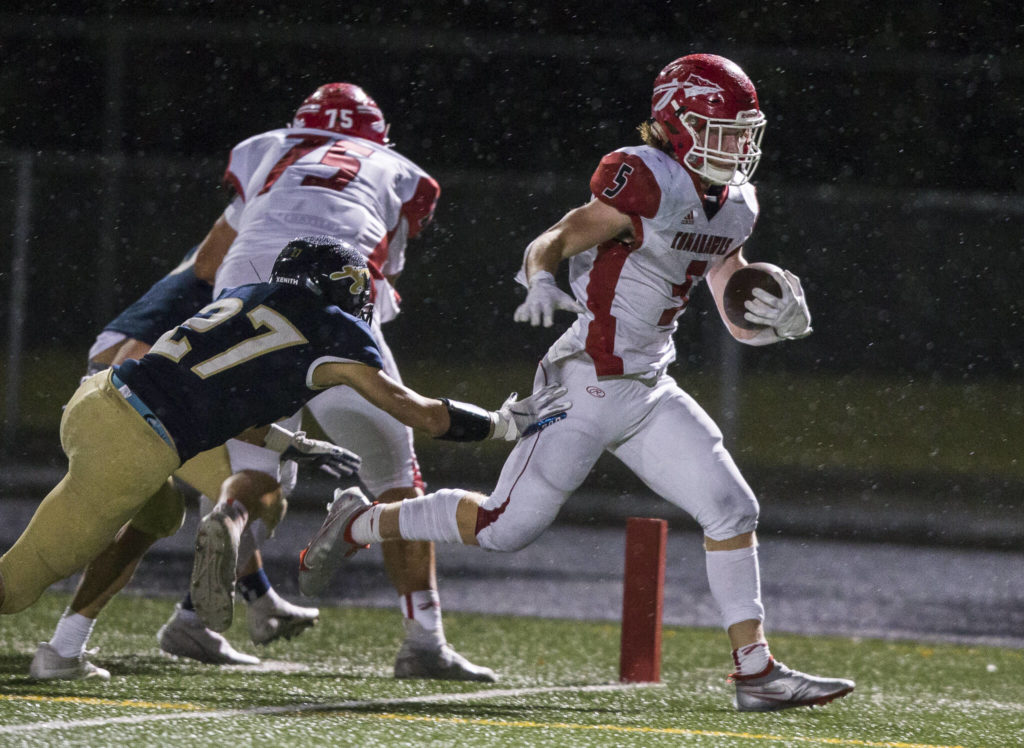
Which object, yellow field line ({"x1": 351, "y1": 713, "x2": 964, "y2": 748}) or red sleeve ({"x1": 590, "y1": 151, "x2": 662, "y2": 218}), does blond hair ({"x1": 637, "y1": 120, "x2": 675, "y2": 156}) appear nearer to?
red sleeve ({"x1": 590, "y1": 151, "x2": 662, "y2": 218})

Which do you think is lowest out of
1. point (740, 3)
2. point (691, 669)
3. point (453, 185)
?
point (691, 669)

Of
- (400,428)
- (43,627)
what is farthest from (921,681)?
(43,627)

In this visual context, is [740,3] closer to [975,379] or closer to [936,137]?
[936,137]

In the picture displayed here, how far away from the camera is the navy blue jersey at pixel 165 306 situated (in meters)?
5.59

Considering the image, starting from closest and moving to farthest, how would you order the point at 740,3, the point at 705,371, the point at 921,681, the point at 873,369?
the point at 921,681 < the point at 705,371 < the point at 873,369 < the point at 740,3

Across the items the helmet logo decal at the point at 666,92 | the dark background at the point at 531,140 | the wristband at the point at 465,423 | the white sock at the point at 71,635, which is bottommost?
the white sock at the point at 71,635

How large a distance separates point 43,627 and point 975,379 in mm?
11507

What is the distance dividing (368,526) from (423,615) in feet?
1.87

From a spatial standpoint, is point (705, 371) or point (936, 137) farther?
point (936, 137)

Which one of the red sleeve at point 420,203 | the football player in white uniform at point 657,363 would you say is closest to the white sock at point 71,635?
the football player in white uniform at point 657,363

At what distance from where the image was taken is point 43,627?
235 inches

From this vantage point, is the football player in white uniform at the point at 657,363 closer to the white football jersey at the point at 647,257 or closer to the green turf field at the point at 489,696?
the white football jersey at the point at 647,257

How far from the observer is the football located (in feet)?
15.3

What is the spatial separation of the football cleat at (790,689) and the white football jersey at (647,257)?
0.88 metres
